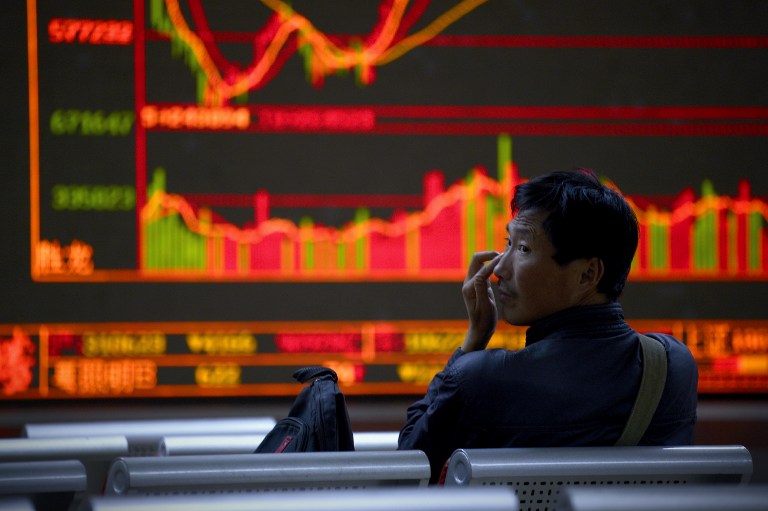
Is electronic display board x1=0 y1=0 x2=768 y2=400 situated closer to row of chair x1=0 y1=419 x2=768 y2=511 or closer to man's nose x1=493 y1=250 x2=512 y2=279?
man's nose x1=493 y1=250 x2=512 y2=279

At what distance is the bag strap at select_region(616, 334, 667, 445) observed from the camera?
1358 mm

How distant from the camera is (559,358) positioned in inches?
53.9

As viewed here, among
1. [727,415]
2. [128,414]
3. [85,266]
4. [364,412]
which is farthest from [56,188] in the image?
[727,415]

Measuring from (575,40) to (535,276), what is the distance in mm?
2512

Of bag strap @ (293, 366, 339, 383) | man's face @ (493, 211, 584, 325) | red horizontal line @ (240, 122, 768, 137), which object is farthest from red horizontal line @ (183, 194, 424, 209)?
bag strap @ (293, 366, 339, 383)

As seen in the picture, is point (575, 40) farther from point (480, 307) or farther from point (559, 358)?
point (559, 358)

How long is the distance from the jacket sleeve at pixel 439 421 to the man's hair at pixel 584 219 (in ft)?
0.75

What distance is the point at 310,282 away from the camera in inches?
144

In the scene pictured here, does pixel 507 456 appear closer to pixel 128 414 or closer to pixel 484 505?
pixel 484 505

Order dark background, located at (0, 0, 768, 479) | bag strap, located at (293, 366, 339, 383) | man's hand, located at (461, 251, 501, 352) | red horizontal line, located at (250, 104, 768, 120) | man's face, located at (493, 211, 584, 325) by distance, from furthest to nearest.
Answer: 1. red horizontal line, located at (250, 104, 768, 120)
2. dark background, located at (0, 0, 768, 479)
3. man's hand, located at (461, 251, 501, 352)
4. man's face, located at (493, 211, 584, 325)
5. bag strap, located at (293, 366, 339, 383)

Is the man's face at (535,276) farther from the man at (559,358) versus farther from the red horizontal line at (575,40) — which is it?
the red horizontal line at (575,40)

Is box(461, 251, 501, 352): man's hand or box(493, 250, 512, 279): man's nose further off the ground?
box(493, 250, 512, 279): man's nose

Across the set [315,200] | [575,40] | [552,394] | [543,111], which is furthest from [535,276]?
[575,40]

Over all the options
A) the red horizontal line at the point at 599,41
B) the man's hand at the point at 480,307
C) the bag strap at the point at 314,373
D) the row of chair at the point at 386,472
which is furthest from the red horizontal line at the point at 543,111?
the row of chair at the point at 386,472
